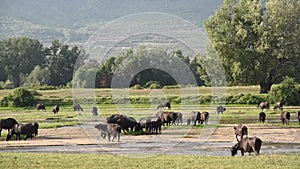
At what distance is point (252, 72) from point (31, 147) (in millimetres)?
47367

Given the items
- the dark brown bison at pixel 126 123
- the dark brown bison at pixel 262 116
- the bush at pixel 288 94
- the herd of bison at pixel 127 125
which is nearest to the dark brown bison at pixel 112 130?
the herd of bison at pixel 127 125

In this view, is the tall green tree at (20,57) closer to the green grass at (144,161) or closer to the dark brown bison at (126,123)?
the dark brown bison at (126,123)

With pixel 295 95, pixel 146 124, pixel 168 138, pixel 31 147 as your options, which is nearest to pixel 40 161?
pixel 31 147

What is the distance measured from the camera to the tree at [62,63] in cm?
13725

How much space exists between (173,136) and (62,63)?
10818 cm

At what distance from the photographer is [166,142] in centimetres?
3114

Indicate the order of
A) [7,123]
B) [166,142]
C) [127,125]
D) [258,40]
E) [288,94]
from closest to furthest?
1. [166,142]
2. [127,125]
3. [7,123]
4. [288,94]
5. [258,40]

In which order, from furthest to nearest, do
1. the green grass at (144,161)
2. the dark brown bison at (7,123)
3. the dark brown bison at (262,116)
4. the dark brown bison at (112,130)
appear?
the dark brown bison at (262,116), the dark brown bison at (7,123), the dark brown bison at (112,130), the green grass at (144,161)

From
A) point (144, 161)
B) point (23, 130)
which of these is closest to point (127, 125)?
point (23, 130)

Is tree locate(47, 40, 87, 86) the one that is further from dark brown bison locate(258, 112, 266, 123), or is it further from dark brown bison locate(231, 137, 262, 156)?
dark brown bison locate(231, 137, 262, 156)

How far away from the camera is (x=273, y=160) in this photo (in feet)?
71.7

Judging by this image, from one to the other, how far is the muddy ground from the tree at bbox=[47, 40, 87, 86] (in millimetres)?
96789

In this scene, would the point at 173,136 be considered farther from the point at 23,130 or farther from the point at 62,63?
the point at 62,63

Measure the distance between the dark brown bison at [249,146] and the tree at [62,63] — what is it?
109m
